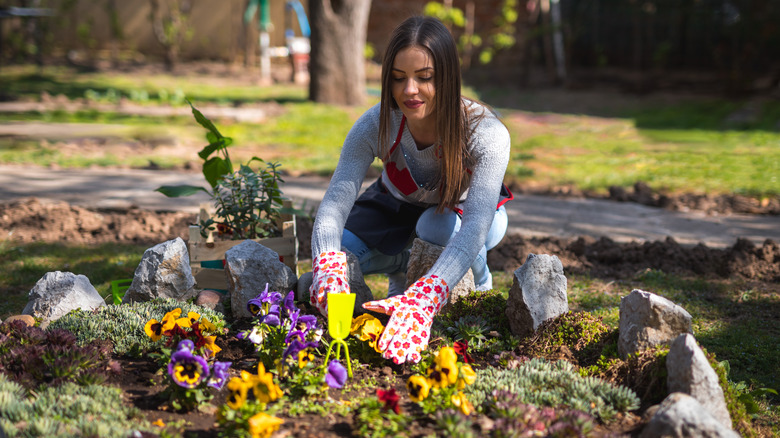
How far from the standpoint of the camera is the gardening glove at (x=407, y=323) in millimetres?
2291

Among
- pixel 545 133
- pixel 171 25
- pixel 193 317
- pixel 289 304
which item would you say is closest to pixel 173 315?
pixel 193 317

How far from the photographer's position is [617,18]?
48.0 ft

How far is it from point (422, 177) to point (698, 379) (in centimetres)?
143

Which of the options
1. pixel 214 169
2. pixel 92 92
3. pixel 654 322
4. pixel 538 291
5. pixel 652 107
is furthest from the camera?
pixel 652 107

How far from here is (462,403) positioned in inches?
80.4

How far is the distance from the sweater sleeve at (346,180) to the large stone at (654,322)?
113 centimetres

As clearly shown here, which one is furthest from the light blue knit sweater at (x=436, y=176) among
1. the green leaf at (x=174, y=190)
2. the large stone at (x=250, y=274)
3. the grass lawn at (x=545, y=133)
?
the grass lawn at (x=545, y=133)

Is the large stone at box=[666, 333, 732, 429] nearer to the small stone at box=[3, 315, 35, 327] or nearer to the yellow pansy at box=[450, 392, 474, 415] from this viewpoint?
the yellow pansy at box=[450, 392, 474, 415]

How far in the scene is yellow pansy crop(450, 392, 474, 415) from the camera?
2016 millimetres

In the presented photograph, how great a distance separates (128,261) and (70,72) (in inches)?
457

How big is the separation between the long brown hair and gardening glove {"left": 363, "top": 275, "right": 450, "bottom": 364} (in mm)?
615

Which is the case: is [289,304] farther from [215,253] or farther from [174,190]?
[174,190]

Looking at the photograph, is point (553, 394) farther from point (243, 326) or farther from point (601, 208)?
point (601, 208)

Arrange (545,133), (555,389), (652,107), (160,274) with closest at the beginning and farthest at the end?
(555,389), (160,274), (545,133), (652,107)
